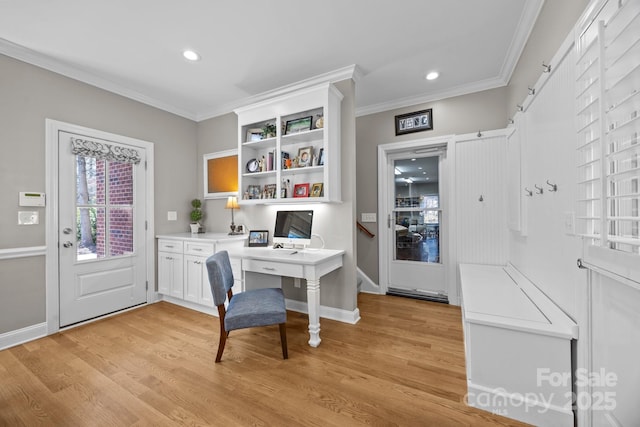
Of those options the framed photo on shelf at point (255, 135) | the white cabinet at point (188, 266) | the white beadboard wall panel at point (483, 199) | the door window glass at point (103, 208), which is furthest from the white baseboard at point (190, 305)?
the white beadboard wall panel at point (483, 199)

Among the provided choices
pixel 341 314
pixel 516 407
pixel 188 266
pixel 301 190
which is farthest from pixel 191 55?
pixel 516 407

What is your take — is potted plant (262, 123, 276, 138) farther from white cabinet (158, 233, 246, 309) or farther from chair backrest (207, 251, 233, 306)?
chair backrest (207, 251, 233, 306)

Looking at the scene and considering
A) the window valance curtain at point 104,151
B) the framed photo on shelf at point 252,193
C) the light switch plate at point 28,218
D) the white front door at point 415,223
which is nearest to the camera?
the light switch plate at point 28,218

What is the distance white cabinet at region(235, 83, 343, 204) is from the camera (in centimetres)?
258

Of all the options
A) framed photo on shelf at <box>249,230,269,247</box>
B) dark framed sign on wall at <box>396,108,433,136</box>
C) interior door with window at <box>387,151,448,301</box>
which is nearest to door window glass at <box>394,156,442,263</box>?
interior door with window at <box>387,151,448,301</box>

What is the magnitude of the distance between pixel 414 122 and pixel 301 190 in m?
1.79

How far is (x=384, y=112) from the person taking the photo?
3498 millimetres

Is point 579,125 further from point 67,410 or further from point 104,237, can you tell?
point 104,237

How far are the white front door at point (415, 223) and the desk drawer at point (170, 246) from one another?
269 cm

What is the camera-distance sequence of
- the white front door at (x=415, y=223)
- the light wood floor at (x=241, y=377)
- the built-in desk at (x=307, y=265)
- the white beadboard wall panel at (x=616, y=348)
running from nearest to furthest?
1. the white beadboard wall panel at (x=616, y=348)
2. the light wood floor at (x=241, y=377)
3. the built-in desk at (x=307, y=265)
4. the white front door at (x=415, y=223)

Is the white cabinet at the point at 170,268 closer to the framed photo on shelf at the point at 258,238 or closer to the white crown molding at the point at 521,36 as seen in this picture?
the framed photo on shelf at the point at 258,238

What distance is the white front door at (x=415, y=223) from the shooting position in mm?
3352

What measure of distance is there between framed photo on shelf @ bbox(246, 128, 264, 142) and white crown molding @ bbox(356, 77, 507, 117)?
150cm

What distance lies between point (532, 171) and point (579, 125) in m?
0.81
